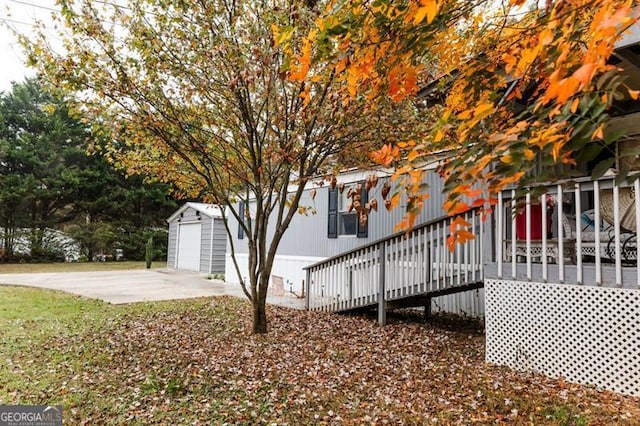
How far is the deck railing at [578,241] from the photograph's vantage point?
3616 millimetres

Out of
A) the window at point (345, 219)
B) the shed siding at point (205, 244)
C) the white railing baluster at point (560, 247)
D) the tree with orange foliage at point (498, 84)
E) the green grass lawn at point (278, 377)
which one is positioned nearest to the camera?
the tree with orange foliage at point (498, 84)

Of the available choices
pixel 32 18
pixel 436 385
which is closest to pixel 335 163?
pixel 436 385

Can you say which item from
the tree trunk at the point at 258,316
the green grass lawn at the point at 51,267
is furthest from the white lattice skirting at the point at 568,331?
the green grass lawn at the point at 51,267

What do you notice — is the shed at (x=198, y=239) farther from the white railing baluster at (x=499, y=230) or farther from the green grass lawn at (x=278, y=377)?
the white railing baluster at (x=499, y=230)

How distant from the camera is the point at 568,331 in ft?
12.6

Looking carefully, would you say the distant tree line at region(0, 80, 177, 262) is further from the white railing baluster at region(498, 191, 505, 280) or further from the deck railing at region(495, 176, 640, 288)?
Result: the deck railing at region(495, 176, 640, 288)

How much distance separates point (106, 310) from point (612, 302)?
827 centimetres

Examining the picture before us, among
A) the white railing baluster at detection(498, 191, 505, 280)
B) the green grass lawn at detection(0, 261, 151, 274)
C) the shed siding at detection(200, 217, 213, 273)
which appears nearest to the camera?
the white railing baluster at detection(498, 191, 505, 280)

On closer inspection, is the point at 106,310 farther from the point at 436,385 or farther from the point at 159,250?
the point at 159,250

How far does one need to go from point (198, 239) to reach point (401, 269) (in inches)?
490

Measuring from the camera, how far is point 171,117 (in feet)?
16.7

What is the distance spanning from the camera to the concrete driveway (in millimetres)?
9539

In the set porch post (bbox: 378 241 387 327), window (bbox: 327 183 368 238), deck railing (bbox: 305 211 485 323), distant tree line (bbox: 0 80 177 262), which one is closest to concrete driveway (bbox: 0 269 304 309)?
deck railing (bbox: 305 211 485 323)

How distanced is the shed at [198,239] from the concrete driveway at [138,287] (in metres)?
1.51
